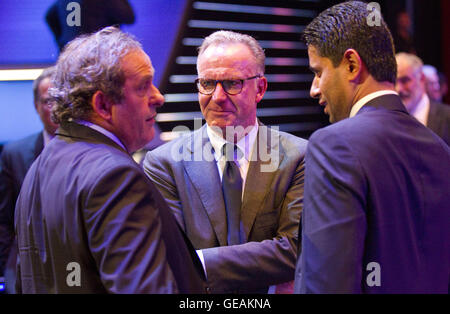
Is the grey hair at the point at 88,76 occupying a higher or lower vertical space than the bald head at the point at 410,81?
higher

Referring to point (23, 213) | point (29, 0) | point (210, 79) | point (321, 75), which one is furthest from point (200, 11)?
point (23, 213)

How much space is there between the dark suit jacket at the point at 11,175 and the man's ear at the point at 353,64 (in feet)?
7.01

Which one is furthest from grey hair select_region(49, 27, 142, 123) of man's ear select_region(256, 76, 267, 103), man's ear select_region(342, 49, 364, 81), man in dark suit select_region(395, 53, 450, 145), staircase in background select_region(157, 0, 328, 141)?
man in dark suit select_region(395, 53, 450, 145)

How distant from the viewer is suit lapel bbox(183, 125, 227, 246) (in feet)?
6.59

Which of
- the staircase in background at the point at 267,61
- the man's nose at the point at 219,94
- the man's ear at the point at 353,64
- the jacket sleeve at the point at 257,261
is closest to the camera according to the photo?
the man's ear at the point at 353,64

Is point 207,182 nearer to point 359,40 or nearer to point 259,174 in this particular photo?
point 259,174

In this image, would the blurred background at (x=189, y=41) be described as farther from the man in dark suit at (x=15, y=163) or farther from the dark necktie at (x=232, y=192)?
the dark necktie at (x=232, y=192)

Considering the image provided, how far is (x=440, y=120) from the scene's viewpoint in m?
4.10

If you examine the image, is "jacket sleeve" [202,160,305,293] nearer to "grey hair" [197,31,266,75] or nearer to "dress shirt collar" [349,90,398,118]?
"dress shirt collar" [349,90,398,118]

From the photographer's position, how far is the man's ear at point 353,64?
164 centimetres

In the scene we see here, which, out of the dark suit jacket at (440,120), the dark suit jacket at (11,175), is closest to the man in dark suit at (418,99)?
the dark suit jacket at (440,120)

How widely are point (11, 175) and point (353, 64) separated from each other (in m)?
2.30

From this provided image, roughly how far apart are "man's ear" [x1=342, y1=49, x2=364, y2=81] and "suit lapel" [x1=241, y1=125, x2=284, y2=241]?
1.85ft

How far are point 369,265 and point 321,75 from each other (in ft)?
2.16
